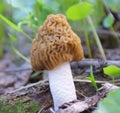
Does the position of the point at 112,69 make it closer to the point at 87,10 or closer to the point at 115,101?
the point at 115,101

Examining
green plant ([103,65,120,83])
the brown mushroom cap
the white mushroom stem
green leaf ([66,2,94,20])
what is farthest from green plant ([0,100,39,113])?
green leaf ([66,2,94,20])

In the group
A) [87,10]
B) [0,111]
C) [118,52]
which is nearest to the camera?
[0,111]

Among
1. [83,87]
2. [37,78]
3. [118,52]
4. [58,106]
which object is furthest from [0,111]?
[118,52]

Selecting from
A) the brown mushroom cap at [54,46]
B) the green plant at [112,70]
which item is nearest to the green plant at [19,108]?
the brown mushroom cap at [54,46]

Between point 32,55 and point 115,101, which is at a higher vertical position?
point 32,55

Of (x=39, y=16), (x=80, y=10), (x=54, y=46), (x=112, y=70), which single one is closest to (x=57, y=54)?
(x=54, y=46)

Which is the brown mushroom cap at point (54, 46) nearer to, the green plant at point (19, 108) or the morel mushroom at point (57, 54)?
the morel mushroom at point (57, 54)

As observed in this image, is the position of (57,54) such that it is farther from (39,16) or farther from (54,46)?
(39,16)
